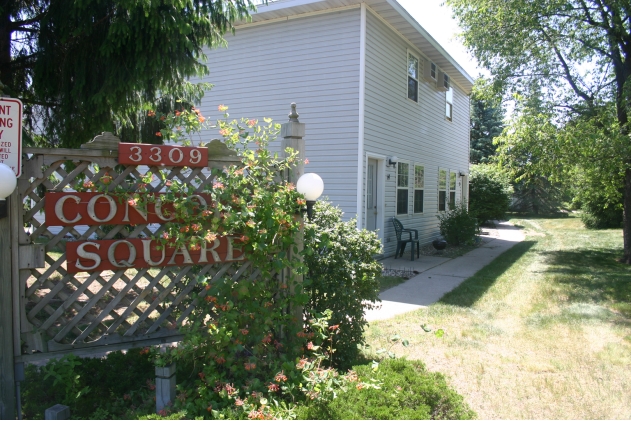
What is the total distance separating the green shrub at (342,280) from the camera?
13.1ft

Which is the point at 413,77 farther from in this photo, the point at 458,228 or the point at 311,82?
the point at 458,228

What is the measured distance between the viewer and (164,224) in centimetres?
358

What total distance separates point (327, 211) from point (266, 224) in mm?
966

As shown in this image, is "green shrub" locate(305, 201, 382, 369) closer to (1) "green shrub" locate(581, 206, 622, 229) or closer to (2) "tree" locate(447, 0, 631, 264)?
(2) "tree" locate(447, 0, 631, 264)

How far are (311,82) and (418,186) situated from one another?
4549mm

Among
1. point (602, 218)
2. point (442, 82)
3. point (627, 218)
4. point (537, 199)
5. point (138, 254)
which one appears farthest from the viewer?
point (537, 199)

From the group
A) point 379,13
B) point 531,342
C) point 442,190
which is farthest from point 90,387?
point 442,190

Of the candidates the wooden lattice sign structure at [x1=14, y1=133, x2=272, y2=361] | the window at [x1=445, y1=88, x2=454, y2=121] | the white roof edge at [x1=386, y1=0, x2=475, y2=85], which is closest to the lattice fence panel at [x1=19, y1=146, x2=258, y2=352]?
the wooden lattice sign structure at [x1=14, y1=133, x2=272, y2=361]

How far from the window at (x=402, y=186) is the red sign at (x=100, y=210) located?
27.3 ft

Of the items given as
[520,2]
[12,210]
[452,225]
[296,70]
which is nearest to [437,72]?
[520,2]

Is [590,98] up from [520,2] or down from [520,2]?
down

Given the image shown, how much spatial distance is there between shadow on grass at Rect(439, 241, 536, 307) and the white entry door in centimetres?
246

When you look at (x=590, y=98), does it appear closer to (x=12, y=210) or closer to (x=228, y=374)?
(x=228, y=374)

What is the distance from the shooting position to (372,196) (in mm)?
10547
